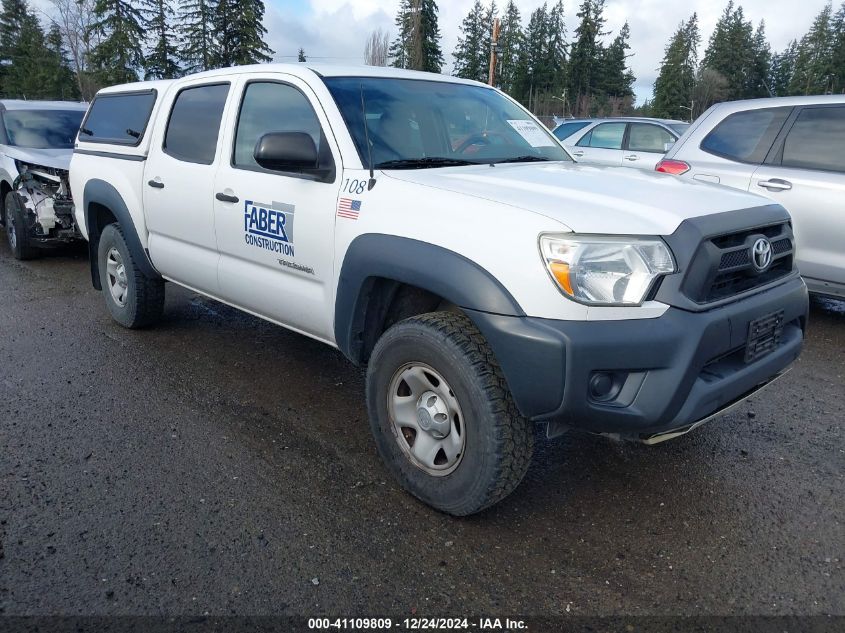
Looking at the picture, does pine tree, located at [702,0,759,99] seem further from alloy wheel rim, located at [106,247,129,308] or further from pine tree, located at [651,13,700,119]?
alloy wheel rim, located at [106,247,129,308]

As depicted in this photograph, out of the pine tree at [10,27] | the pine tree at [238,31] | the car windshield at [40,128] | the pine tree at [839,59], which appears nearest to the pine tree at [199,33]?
the pine tree at [238,31]

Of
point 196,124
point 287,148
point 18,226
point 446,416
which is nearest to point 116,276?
point 196,124

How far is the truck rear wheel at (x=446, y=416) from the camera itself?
2.58m

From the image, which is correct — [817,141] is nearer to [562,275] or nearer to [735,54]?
[562,275]

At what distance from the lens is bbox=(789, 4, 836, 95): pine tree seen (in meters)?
75.0

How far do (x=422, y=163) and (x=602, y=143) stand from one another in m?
7.89

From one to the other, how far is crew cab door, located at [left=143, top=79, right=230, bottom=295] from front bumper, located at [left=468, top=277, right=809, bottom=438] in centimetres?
229

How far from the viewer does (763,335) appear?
278 centimetres

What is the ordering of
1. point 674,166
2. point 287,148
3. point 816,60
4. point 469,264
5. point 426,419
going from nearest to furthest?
point 469,264 → point 426,419 → point 287,148 → point 674,166 → point 816,60

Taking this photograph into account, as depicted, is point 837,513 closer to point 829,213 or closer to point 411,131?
point 411,131

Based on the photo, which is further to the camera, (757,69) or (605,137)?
(757,69)

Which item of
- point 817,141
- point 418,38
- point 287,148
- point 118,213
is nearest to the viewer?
point 287,148

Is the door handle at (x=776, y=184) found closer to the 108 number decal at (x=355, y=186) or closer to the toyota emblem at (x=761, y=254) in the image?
the toyota emblem at (x=761, y=254)

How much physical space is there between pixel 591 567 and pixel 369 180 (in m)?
1.88
